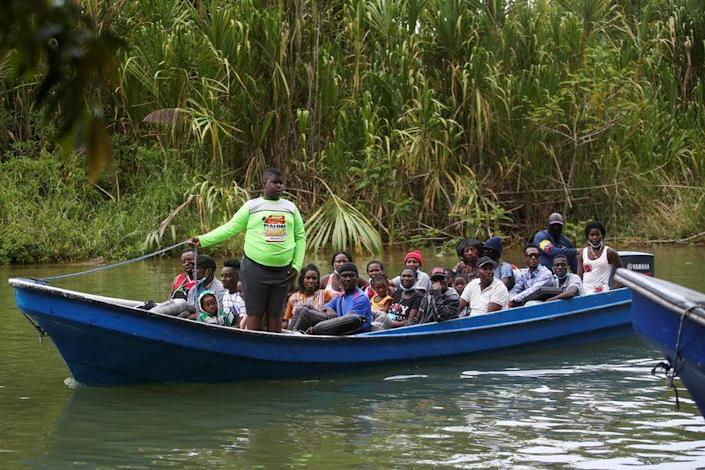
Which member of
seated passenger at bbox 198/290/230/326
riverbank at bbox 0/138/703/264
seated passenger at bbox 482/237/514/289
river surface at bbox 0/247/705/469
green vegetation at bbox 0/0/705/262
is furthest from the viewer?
green vegetation at bbox 0/0/705/262

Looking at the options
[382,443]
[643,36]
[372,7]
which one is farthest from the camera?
[643,36]

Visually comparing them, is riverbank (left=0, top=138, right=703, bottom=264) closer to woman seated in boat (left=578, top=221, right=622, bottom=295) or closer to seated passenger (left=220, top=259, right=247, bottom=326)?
woman seated in boat (left=578, top=221, right=622, bottom=295)

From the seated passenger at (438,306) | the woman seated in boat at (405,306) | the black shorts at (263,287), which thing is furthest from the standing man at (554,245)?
the black shorts at (263,287)

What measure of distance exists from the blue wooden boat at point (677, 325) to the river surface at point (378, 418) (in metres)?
0.73

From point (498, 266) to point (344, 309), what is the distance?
2.35 m

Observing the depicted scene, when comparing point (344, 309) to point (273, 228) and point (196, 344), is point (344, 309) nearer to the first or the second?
point (273, 228)

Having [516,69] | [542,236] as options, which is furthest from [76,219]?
[542,236]

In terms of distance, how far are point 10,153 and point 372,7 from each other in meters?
6.12

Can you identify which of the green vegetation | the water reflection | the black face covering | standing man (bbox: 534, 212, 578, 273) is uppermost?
the green vegetation

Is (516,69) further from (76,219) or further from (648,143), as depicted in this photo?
(76,219)

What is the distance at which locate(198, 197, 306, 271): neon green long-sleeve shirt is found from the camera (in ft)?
27.7

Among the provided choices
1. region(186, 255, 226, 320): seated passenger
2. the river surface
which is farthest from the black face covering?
region(186, 255, 226, 320): seated passenger

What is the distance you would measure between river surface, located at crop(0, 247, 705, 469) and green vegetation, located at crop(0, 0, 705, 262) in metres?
8.50

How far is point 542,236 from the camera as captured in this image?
11.7 meters
